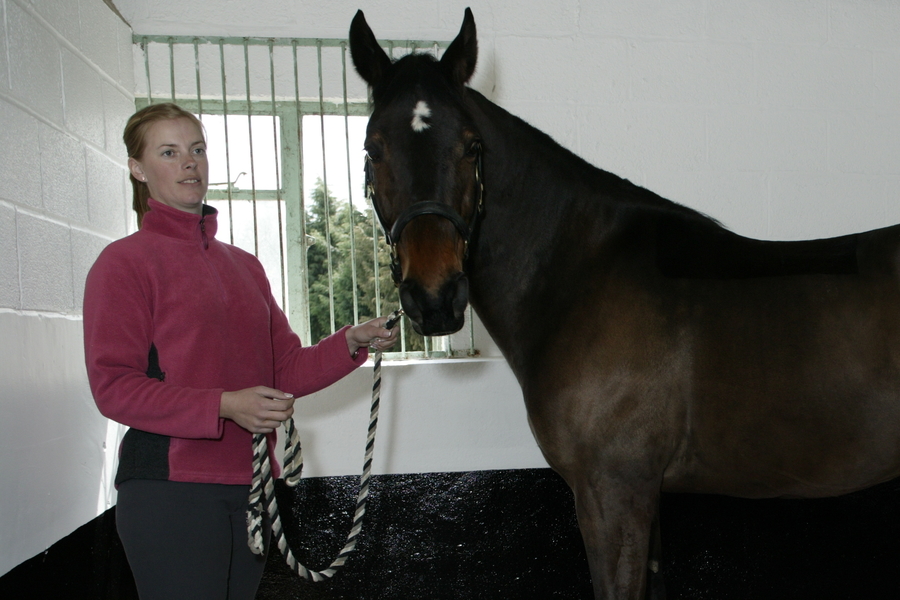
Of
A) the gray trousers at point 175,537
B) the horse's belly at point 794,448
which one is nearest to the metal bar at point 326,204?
the gray trousers at point 175,537

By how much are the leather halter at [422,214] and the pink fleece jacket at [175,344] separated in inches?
11.1

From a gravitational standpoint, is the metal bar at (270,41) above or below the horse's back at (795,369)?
above

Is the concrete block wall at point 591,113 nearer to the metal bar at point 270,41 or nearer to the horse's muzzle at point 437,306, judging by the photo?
the metal bar at point 270,41

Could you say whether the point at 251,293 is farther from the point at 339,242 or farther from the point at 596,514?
the point at 339,242

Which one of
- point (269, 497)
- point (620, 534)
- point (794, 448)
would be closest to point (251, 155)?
point (269, 497)

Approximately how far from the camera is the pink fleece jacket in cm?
96

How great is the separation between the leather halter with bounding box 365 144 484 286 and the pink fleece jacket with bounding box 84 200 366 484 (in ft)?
0.93

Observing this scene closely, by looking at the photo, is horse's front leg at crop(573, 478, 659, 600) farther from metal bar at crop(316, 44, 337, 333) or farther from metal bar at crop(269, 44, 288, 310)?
metal bar at crop(269, 44, 288, 310)

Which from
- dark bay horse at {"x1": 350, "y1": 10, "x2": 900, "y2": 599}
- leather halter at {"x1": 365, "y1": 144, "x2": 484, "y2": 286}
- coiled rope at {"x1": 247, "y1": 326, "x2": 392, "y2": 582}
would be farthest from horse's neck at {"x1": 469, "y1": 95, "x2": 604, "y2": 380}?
coiled rope at {"x1": 247, "y1": 326, "x2": 392, "y2": 582}

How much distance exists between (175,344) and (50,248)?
803mm

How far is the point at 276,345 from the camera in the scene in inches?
52.9

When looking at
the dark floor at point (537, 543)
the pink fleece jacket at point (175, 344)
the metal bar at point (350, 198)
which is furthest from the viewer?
the metal bar at point (350, 198)

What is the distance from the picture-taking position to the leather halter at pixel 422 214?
1.19 m

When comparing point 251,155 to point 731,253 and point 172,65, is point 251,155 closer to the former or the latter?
point 172,65
